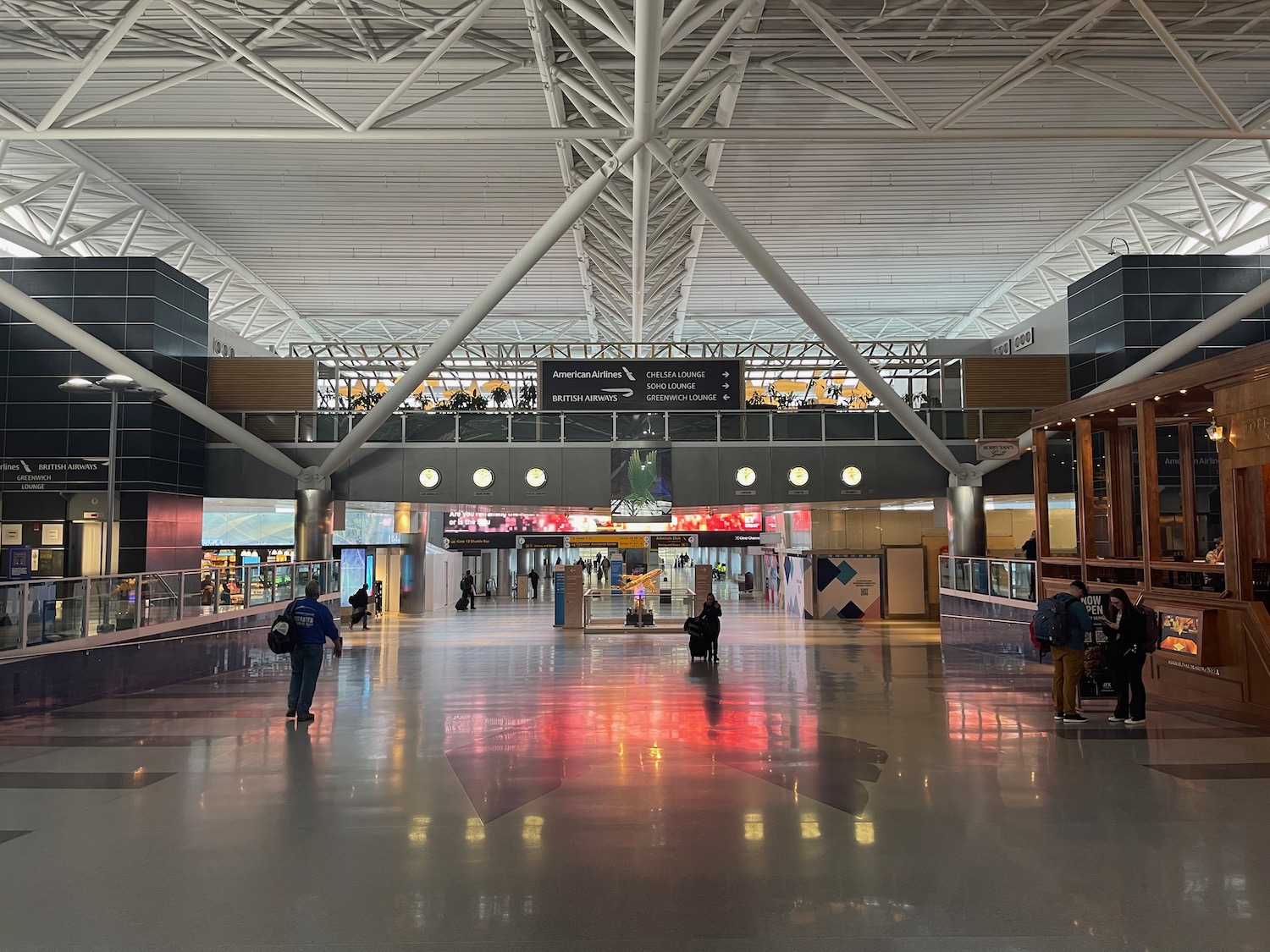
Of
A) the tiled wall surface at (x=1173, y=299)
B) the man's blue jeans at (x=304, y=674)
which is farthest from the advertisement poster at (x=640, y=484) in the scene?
the man's blue jeans at (x=304, y=674)

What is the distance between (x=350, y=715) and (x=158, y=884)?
6.40m

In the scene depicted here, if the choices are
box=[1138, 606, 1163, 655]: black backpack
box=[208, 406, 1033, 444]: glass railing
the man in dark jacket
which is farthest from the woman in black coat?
the man in dark jacket

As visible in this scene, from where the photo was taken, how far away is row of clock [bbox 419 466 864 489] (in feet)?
84.6

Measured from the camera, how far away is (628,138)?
1762 cm

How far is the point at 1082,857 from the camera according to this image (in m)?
5.99

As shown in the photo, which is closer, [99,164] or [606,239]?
[99,164]

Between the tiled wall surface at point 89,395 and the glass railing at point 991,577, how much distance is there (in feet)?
61.7

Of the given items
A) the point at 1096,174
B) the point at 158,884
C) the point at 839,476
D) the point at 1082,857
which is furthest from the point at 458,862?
the point at 1096,174

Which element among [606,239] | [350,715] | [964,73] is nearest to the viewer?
[350,715]

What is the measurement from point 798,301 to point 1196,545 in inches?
346

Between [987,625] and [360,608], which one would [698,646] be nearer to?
[987,625]

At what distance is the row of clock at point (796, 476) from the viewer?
25875 mm

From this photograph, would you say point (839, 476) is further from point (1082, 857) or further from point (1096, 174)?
point (1082, 857)

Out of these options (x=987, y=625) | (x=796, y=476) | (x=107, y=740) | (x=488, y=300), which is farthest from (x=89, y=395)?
(x=987, y=625)
